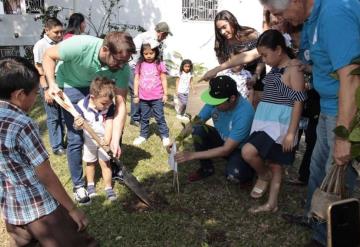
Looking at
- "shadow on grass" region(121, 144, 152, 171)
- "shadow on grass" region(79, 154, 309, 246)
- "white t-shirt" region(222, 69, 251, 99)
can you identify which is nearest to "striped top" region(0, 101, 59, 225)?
"shadow on grass" region(79, 154, 309, 246)

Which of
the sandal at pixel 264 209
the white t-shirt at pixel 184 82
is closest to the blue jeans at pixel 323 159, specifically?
the sandal at pixel 264 209

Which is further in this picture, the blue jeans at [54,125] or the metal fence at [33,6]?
the metal fence at [33,6]

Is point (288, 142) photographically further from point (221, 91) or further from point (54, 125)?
point (54, 125)

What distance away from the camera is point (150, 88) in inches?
220

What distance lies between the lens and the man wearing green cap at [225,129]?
3759mm

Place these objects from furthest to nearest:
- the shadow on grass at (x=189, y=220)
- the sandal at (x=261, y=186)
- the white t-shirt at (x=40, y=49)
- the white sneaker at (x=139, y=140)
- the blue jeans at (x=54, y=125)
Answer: the white sneaker at (x=139, y=140)
the white t-shirt at (x=40, y=49)
the blue jeans at (x=54, y=125)
the sandal at (x=261, y=186)
the shadow on grass at (x=189, y=220)

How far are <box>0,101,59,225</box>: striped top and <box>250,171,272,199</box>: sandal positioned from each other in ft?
6.95

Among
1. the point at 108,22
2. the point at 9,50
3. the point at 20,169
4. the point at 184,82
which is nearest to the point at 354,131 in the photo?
the point at 20,169

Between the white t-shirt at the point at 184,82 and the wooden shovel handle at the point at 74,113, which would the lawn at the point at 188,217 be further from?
the white t-shirt at the point at 184,82

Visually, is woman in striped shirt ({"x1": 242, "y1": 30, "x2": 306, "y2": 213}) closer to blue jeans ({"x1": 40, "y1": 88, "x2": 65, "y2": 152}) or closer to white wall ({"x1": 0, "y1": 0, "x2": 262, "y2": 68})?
blue jeans ({"x1": 40, "y1": 88, "x2": 65, "y2": 152})

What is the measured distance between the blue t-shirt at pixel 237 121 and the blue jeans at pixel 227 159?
0.11 meters

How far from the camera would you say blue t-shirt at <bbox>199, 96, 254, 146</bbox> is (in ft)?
12.6

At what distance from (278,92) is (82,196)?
2.00m

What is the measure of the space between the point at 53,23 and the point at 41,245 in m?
3.66
